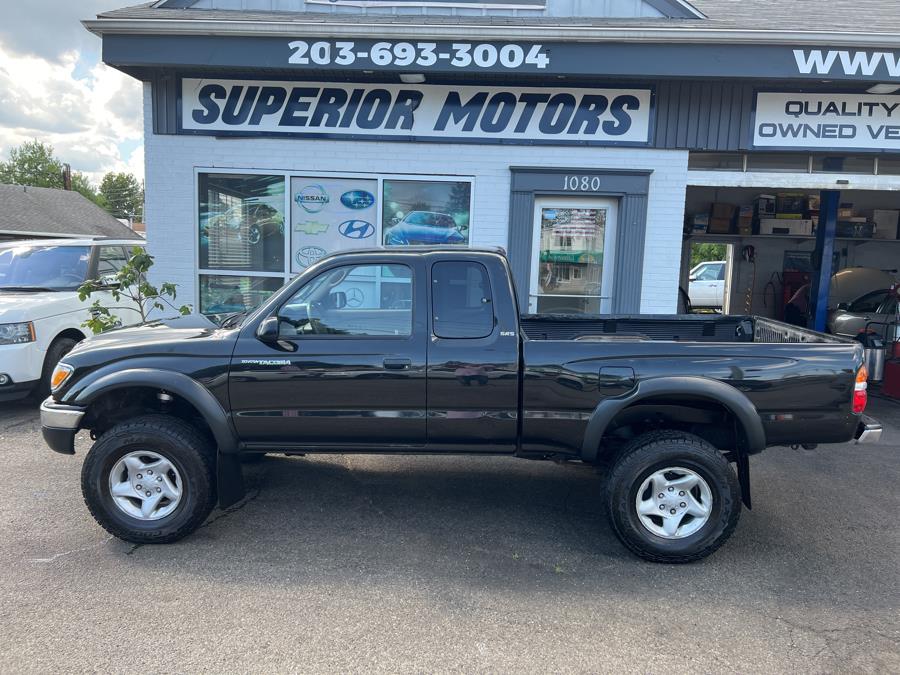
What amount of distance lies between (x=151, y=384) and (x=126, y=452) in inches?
18.8

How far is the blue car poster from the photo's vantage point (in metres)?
8.67

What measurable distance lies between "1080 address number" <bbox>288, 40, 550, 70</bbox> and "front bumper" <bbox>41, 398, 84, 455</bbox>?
4932 millimetres

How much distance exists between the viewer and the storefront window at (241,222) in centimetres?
875

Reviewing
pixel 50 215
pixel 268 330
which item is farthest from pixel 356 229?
pixel 50 215

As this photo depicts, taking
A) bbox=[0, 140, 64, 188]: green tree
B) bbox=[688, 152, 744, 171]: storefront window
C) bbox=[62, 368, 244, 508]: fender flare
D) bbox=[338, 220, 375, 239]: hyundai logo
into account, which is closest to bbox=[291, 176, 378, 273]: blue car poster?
bbox=[338, 220, 375, 239]: hyundai logo

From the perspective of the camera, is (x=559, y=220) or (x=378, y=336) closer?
(x=378, y=336)

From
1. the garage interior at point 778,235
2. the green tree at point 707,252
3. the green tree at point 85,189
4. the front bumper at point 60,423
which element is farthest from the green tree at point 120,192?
the front bumper at point 60,423

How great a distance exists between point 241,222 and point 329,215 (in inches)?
47.0

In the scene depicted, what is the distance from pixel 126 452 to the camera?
4254 mm

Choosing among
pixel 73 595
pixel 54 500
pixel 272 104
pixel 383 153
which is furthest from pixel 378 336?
pixel 272 104

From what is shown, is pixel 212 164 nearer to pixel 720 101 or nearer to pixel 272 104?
pixel 272 104

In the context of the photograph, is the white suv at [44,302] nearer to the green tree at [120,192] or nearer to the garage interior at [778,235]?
the garage interior at [778,235]

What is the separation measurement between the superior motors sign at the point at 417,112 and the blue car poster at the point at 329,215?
62cm

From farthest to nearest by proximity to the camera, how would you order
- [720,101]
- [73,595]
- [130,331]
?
[720,101], [130,331], [73,595]
